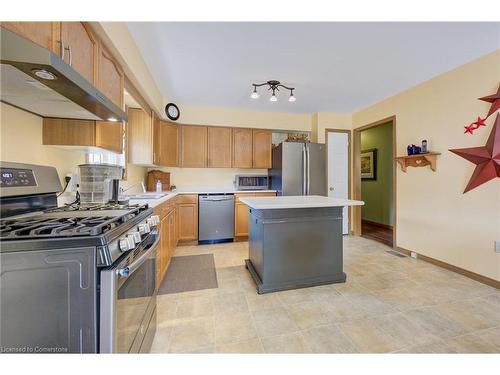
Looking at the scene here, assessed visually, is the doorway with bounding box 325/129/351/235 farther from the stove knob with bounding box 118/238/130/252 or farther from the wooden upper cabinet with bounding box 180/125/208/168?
the stove knob with bounding box 118/238/130/252

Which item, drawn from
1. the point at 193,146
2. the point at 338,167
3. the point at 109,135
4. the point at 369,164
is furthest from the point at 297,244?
the point at 369,164

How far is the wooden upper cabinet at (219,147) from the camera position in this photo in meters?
4.05

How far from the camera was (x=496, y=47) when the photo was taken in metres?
2.20

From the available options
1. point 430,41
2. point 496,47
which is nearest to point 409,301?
point 430,41

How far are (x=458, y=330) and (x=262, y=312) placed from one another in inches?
58.1

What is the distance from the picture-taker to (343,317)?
1775 millimetres

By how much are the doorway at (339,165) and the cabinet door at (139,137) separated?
3.19 meters

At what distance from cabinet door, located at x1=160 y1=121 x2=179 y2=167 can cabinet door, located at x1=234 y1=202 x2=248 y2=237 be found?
135 cm

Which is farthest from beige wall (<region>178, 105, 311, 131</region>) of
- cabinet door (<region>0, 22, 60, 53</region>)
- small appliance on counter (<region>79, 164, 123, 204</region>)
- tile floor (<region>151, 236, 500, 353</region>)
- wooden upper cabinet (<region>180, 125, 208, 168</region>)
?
cabinet door (<region>0, 22, 60, 53</region>)

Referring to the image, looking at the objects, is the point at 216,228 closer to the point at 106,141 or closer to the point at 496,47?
the point at 106,141

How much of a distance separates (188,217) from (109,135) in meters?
2.15

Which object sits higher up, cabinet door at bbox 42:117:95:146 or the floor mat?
cabinet door at bbox 42:117:95:146

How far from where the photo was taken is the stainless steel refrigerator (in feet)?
12.5

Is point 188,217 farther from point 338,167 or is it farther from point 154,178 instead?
point 338,167
